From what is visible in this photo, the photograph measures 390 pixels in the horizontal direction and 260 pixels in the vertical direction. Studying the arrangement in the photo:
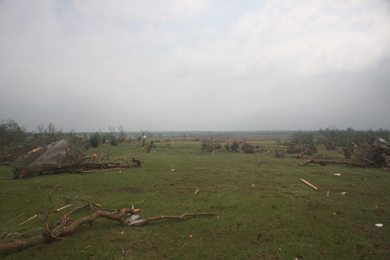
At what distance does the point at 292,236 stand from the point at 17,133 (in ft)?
79.3

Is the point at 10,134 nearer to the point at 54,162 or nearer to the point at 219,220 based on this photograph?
the point at 54,162

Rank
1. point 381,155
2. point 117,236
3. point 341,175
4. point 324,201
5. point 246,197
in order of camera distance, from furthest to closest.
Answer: point 381,155, point 341,175, point 246,197, point 324,201, point 117,236

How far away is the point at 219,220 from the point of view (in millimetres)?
5219

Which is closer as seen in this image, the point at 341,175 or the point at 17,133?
the point at 341,175

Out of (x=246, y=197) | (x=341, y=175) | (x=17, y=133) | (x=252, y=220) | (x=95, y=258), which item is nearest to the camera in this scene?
(x=95, y=258)

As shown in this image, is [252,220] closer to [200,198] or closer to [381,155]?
[200,198]

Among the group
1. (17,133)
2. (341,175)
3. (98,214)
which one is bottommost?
(341,175)

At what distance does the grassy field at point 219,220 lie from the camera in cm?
381

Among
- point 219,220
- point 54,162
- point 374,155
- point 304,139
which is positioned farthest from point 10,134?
point 304,139

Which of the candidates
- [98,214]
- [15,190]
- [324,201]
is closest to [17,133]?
[15,190]

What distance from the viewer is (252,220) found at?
5.18m

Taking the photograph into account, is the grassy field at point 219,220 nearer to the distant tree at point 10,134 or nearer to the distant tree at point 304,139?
the distant tree at point 10,134

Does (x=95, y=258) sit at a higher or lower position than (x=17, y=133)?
lower

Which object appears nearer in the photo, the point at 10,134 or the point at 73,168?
the point at 73,168
